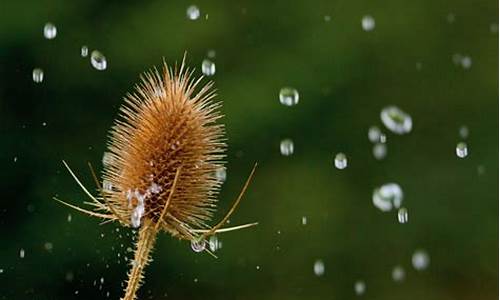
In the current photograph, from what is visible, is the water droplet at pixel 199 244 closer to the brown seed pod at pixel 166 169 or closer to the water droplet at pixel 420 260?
the brown seed pod at pixel 166 169

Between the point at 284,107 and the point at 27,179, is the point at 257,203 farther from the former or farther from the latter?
the point at 27,179

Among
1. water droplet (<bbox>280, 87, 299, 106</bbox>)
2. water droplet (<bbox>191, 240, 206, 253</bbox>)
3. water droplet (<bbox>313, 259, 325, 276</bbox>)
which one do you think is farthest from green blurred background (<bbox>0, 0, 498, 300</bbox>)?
water droplet (<bbox>191, 240, 206, 253</bbox>)

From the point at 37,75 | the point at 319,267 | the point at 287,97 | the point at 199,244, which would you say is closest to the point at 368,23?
the point at 319,267

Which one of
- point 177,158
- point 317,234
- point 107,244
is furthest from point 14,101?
point 177,158

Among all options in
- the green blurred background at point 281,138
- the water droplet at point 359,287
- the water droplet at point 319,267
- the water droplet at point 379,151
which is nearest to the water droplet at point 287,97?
the green blurred background at point 281,138

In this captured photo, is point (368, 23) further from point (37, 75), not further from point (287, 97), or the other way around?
point (287, 97)

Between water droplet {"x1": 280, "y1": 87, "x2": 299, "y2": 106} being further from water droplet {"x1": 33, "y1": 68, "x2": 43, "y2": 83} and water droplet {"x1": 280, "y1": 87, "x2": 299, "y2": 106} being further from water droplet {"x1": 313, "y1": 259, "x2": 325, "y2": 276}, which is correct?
water droplet {"x1": 313, "y1": 259, "x2": 325, "y2": 276}
